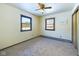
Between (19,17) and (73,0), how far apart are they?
373cm

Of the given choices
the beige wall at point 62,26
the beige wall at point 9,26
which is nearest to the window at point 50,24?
the beige wall at point 62,26

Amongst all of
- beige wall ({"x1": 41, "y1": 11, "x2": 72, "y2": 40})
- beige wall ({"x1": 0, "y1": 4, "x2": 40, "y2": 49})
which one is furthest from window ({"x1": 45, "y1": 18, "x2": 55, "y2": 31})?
beige wall ({"x1": 0, "y1": 4, "x2": 40, "y2": 49})

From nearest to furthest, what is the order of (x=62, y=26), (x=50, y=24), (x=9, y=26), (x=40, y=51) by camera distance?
(x=40, y=51), (x=9, y=26), (x=62, y=26), (x=50, y=24)

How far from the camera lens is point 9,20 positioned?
11.5 feet

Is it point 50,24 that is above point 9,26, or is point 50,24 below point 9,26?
above

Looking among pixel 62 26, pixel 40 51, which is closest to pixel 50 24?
pixel 62 26

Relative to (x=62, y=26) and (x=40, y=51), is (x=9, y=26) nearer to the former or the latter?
(x=40, y=51)

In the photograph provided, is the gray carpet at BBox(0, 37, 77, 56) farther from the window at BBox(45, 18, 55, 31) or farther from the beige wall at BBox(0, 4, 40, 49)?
the window at BBox(45, 18, 55, 31)

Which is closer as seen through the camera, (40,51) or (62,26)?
(40,51)

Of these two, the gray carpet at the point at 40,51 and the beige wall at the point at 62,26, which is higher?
the beige wall at the point at 62,26

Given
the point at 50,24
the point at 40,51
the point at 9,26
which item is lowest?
the point at 40,51

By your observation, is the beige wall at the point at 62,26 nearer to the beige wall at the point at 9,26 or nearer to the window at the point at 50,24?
the window at the point at 50,24

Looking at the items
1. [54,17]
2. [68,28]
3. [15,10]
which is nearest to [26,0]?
[15,10]

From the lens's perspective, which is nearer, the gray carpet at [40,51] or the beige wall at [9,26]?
the gray carpet at [40,51]
